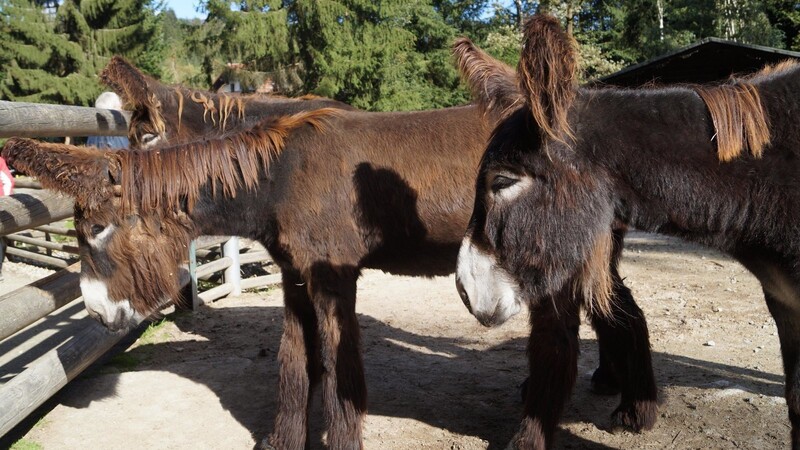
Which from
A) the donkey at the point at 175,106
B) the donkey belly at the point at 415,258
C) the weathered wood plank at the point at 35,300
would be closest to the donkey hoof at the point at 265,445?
the donkey belly at the point at 415,258

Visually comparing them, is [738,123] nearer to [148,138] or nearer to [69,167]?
[69,167]

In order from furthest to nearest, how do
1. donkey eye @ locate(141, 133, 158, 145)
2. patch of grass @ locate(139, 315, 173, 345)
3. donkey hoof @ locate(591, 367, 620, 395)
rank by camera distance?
patch of grass @ locate(139, 315, 173, 345) → donkey eye @ locate(141, 133, 158, 145) → donkey hoof @ locate(591, 367, 620, 395)

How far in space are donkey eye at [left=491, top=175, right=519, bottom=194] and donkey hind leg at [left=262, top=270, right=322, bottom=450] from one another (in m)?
1.58

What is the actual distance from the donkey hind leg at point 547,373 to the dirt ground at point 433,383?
1.90ft

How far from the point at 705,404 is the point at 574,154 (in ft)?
8.54

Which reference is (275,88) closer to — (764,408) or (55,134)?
(55,134)

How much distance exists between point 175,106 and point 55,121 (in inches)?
37.0

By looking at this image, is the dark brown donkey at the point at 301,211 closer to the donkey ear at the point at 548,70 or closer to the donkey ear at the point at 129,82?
the donkey ear at the point at 548,70

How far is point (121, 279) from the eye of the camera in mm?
3332

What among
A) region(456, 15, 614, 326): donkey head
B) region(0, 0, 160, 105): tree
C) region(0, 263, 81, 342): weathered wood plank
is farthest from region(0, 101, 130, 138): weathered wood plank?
region(0, 0, 160, 105): tree

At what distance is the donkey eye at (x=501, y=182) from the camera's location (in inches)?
99.2

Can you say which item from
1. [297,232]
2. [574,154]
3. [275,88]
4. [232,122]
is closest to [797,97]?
[574,154]

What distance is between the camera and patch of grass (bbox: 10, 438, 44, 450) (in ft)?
12.2

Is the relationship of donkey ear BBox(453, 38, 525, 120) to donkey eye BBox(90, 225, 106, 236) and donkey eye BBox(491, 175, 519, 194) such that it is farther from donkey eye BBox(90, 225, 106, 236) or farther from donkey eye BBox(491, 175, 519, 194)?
donkey eye BBox(90, 225, 106, 236)
